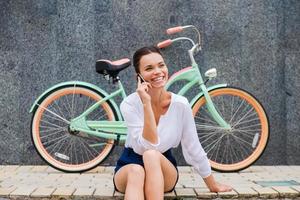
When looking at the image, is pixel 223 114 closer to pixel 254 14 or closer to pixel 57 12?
pixel 254 14

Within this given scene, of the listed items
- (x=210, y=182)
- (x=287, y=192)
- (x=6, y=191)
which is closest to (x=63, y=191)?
(x=6, y=191)

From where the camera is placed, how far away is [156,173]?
412 centimetres

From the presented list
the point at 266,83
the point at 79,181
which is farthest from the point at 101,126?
the point at 266,83

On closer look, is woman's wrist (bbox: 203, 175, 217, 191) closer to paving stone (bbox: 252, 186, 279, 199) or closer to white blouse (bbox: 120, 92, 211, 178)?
white blouse (bbox: 120, 92, 211, 178)

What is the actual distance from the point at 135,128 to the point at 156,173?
0.45 m

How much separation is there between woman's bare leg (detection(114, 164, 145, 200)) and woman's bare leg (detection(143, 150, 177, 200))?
0.13 ft

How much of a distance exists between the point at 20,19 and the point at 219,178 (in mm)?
3095

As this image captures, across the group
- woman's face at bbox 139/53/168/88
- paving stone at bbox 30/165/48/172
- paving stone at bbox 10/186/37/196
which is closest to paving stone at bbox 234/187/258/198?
woman's face at bbox 139/53/168/88

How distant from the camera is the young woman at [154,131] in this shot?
418 cm

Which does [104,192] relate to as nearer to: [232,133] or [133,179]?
[133,179]

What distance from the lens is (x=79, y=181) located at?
5.73 m

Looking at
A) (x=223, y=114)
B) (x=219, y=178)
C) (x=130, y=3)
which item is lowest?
(x=219, y=178)

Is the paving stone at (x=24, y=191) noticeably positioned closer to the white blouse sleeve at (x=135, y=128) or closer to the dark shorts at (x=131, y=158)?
the dark shorts at (x=131, y=158)

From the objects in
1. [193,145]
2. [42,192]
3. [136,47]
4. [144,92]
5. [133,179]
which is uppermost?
[136,47]
